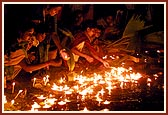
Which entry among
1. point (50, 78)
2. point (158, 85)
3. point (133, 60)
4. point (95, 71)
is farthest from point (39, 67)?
point (158, 85)

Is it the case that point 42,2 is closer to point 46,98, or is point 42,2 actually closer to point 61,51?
point 61,51

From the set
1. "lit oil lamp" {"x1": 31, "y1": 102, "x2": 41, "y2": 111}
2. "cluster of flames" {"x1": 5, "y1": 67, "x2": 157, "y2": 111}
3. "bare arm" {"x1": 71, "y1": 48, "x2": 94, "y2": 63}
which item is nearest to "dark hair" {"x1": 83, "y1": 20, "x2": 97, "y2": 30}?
"bare arm" {"x1": 71, "y1": 48, "x2": 94, "y2": 63}

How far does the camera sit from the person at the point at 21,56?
4.76 m

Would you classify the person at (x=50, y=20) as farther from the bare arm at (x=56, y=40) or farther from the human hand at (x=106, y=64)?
the human hand at (x=106, y=64)

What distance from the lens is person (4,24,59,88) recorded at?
4.76m

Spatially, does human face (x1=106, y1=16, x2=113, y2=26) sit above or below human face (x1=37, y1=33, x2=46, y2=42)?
above

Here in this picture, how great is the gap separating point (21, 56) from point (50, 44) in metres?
0.43

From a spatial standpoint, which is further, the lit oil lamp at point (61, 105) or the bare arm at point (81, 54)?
the bare arm at point (81, 54)

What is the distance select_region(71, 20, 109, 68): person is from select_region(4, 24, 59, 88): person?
343 mm

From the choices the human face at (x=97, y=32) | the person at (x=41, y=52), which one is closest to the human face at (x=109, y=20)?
the human face at (x=97, y=32)

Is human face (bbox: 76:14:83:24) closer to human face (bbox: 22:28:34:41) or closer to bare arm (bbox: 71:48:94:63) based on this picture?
bare arm (bbox: 71:48:94:63)

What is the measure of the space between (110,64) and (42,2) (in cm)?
126

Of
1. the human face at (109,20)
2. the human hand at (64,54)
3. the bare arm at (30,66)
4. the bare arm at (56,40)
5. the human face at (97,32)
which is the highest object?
the human face at (109,20)

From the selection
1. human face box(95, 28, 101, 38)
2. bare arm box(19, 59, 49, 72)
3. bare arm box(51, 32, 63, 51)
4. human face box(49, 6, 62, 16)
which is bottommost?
bare arm box(19, 59, 49, 72)
